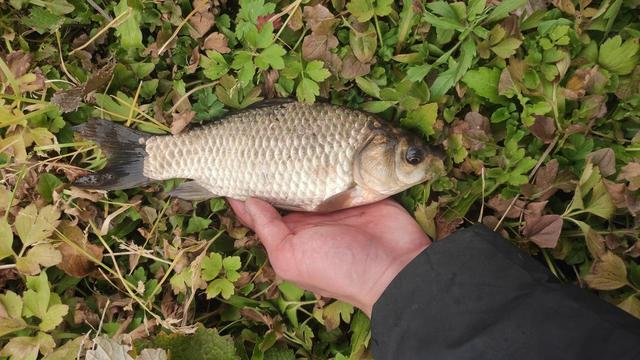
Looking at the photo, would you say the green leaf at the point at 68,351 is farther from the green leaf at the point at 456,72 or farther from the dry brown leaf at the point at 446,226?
the green leaf at the point at 456,72

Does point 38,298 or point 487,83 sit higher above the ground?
point 487,83

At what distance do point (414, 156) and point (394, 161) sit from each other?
0.26ft

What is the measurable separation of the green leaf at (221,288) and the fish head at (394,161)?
0.69 meters

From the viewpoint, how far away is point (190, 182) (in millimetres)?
2213

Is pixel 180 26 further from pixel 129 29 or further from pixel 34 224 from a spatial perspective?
pixel 34 224

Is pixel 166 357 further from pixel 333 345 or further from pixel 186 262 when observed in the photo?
pixel 333 345

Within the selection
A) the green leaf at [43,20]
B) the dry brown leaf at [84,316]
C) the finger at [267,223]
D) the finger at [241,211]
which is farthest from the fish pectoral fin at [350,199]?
the green leaf at [43,20]

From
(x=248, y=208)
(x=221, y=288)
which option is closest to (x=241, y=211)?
(x=248, y=208)

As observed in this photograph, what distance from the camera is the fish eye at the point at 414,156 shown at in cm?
197

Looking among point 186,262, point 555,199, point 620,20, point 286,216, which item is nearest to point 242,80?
point 286,216

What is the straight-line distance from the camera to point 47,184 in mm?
2252

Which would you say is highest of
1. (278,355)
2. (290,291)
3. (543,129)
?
(543,129)

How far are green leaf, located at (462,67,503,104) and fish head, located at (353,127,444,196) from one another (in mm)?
300

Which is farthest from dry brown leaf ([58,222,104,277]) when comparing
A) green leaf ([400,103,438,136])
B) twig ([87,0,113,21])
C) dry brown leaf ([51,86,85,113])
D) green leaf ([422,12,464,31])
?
green leaf ([422,12,464,31])
